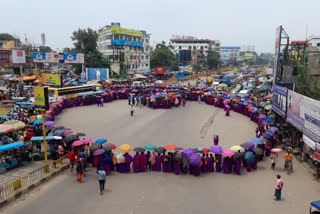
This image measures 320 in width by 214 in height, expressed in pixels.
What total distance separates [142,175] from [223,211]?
4474 millimetres

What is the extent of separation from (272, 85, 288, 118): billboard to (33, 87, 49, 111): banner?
13.8 metres

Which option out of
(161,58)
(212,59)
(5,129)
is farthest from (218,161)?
(212,59)

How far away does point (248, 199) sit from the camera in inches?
444

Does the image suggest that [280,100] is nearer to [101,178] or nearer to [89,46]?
[101,178]

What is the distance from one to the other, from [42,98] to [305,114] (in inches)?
490

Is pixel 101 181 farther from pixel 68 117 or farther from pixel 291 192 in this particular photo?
pixel 68 117

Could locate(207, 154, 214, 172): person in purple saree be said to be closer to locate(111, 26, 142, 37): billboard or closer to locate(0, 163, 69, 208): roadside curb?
locate(0, 163, 69, 208): roadside curb

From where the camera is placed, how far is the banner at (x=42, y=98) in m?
13.3

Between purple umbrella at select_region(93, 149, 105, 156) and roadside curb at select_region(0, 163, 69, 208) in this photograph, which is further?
purple umbrella at select_region(93, 149, 105, 156)

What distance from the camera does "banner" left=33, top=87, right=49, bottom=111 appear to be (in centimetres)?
1334

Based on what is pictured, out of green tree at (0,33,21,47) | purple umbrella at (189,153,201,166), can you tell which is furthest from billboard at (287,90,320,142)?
green tree at (0,33,21,47)

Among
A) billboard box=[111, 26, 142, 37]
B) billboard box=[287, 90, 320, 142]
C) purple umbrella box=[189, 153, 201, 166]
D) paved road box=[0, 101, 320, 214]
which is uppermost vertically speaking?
billboard box=[111, 26, 142, 37]

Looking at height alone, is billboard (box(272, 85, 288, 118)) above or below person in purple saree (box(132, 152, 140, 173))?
above

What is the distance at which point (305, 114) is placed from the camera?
49.4ft
